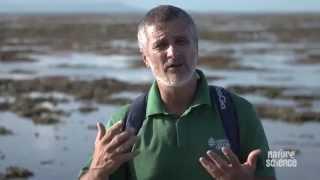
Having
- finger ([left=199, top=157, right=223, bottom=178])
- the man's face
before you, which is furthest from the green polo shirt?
finger ([left=199, top=157, right=223, bottom=178])

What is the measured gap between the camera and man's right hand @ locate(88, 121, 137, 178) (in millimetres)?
3445

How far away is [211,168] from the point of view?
3326mm

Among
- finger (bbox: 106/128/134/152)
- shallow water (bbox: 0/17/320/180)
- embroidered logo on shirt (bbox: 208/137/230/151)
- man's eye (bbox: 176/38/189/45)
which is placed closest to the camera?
finger (bbox: 106/128/134/152)

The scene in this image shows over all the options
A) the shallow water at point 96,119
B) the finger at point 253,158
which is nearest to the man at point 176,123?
the finger at point 253,158

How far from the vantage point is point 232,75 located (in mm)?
31266

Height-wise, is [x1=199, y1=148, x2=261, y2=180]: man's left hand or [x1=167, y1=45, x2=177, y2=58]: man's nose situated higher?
[x1=167, y1=45, x2=177, y2=58]: man's nose

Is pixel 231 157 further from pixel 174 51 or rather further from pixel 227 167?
pixel 174 51

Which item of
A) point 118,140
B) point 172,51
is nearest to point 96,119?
point 172,51

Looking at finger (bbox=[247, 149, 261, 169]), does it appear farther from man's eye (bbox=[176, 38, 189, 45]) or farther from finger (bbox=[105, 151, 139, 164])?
man's eye (bbox=[176, 38, 189, 45])

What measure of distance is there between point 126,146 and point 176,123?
1.28ft

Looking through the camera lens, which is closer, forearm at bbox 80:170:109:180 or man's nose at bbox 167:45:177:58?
forearm at bbox 80:170:109:180

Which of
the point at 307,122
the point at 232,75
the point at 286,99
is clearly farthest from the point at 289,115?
the point at 232,75

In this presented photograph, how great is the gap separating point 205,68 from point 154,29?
3127 cm

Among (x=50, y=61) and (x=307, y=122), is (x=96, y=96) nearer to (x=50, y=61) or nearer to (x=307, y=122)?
(x=307, y=122)
